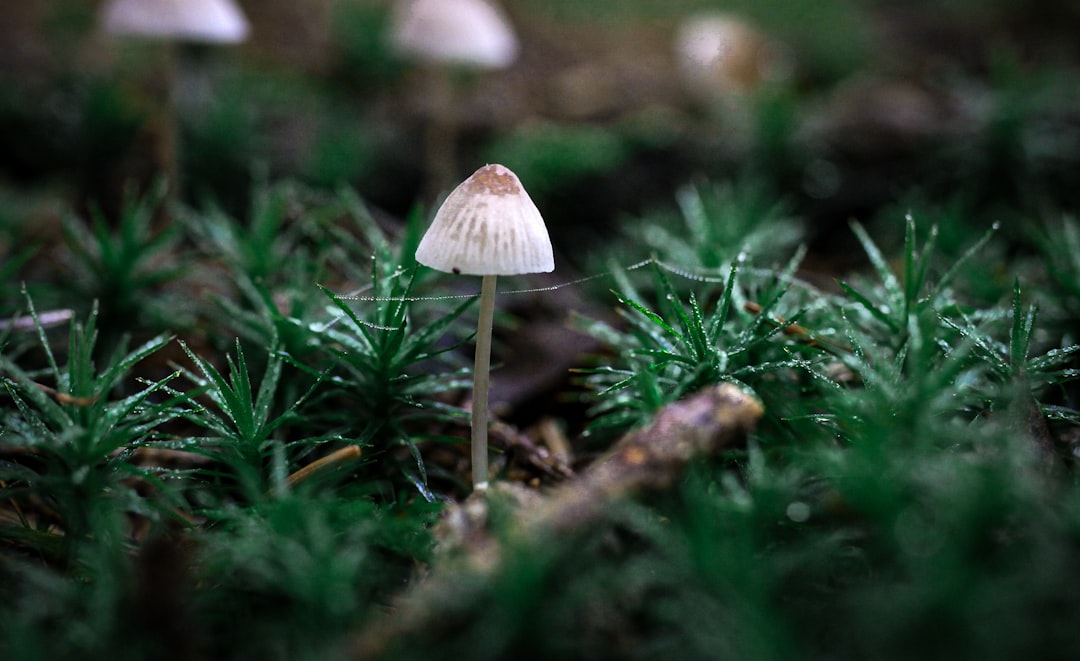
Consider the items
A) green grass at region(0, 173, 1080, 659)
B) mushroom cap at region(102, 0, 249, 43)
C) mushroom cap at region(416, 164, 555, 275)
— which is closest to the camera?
green grass at region(0, 173, 1080, 659)

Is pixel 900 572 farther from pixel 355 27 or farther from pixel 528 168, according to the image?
pixel 355 27

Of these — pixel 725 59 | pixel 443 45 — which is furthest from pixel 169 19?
pixel 725 59

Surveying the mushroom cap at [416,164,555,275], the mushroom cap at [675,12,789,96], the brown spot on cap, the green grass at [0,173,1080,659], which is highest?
the mushroom cap at [675,12,789,96]

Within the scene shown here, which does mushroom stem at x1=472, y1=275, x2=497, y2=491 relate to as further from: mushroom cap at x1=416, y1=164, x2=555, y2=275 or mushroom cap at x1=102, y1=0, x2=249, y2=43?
mushroom cap at x1=102, y1=0, x2=249, y2=43

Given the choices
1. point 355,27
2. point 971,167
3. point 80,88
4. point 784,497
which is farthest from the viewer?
point 355,27

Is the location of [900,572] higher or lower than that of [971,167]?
lower

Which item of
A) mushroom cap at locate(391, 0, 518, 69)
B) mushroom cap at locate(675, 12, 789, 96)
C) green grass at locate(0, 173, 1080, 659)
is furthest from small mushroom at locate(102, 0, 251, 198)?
mushroom cap at locate(675, 12, 789, 96)

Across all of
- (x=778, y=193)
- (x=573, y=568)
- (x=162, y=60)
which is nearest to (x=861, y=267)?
(x=778, y=193)

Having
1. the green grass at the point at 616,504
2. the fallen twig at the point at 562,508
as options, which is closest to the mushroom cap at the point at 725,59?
the green grass at the point at 616,504
